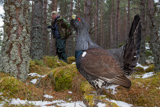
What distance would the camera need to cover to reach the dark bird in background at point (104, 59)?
295 centimetres

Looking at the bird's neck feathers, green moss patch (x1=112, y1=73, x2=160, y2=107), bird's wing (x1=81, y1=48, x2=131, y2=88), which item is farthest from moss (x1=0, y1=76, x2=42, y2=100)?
green moss patch (x1=112, y1=73, x2=160, y2=107)

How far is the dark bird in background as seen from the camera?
2.95 metres

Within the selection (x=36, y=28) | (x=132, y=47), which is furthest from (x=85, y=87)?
(x=36, y=28)

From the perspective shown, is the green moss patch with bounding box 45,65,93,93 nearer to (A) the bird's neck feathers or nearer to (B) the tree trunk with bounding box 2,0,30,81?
(B) the tree trunk with bounding box 2,0,30,81

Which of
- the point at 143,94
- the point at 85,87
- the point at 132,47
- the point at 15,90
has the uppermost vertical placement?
the point at 132,47

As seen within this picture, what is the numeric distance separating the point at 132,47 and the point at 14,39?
342 centimetres

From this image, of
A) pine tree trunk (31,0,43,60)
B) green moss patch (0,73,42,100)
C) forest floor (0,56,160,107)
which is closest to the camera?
forest floor (0,56,160,107)

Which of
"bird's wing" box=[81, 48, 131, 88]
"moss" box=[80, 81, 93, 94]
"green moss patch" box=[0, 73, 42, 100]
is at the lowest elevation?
"moss" box=[80, 81, 93, 94]

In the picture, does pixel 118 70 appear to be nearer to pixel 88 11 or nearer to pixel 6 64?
pixel 6 64

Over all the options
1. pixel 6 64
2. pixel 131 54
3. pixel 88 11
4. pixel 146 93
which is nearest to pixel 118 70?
pixel 131 54

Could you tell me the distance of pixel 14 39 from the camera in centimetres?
398

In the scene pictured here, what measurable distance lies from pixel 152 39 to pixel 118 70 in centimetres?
334

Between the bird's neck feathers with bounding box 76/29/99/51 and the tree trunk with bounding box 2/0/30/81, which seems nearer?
the bird's neck feathers with bounding box 76/29/99/51

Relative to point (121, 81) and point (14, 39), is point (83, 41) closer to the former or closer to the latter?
point (121, 81)
